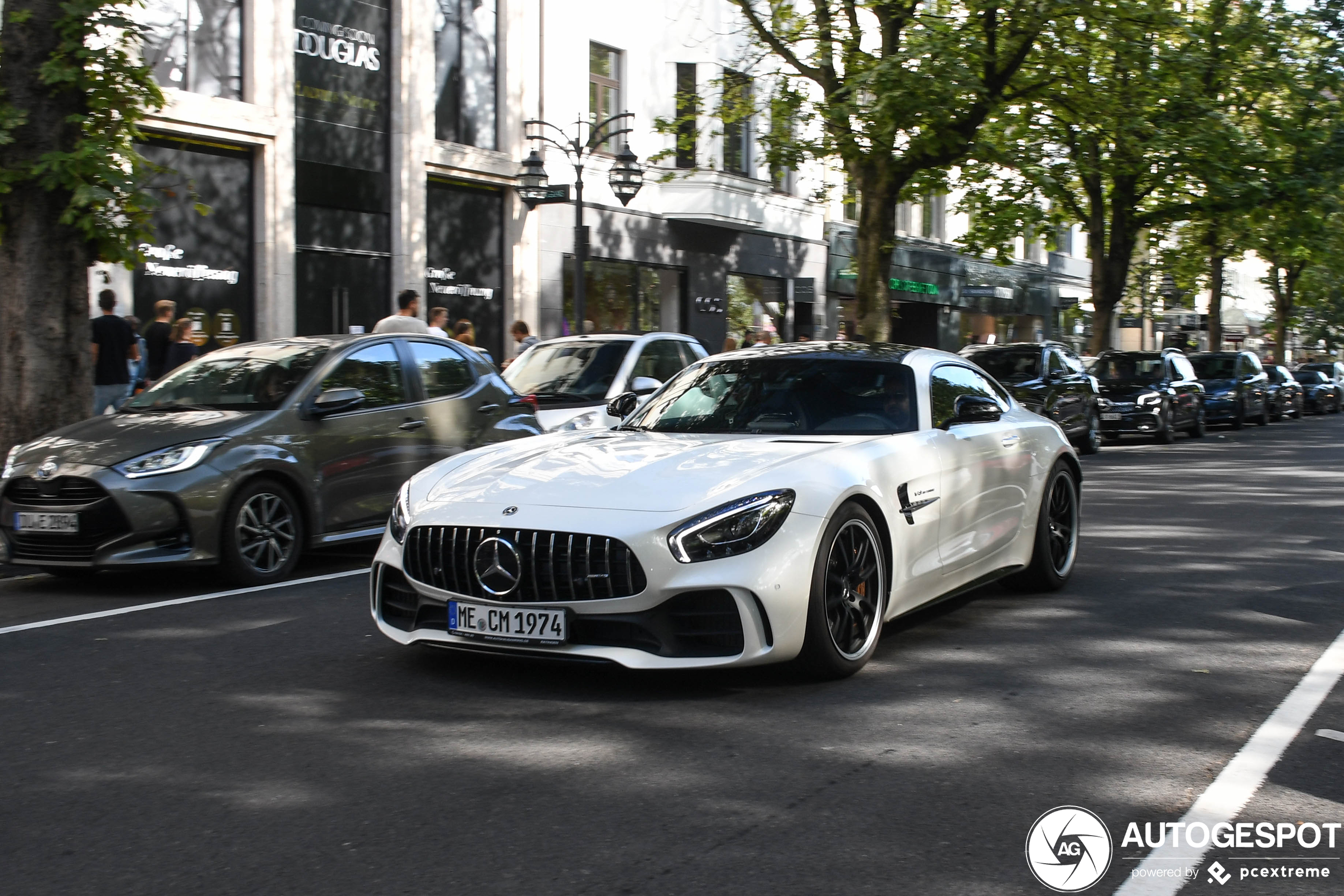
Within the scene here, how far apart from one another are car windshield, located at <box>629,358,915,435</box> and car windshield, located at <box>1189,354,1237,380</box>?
1017 inches

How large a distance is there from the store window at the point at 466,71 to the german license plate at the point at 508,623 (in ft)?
65.2

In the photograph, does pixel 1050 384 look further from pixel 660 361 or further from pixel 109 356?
pixel 109 356

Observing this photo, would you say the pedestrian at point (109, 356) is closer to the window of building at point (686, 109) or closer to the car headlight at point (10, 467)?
the car headlight at point (10, 467)

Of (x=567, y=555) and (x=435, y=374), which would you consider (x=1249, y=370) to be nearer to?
(x=435, y=374)

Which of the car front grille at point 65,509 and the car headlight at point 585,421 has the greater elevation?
the car headlight at point 585,421

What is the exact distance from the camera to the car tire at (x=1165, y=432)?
79.7ft

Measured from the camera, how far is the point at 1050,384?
21.2 metres

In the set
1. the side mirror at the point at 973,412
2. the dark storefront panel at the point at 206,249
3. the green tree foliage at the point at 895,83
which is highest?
the green tree foliage at the point at 895,83

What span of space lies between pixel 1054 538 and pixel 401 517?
3.91m

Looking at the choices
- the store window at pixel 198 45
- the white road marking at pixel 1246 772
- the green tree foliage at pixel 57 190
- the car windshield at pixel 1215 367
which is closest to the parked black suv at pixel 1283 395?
the car windshield at pixel 1215 367

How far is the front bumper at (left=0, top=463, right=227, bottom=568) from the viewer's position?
8.24 meters

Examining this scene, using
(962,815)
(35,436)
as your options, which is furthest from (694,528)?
(35,436)

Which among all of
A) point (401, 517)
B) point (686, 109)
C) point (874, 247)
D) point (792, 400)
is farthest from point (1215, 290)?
point (401, 517)

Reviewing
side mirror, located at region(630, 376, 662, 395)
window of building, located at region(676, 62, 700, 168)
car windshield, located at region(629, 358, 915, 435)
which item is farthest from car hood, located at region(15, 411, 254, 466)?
window of building, located at region(676, 62, 700, 168)
